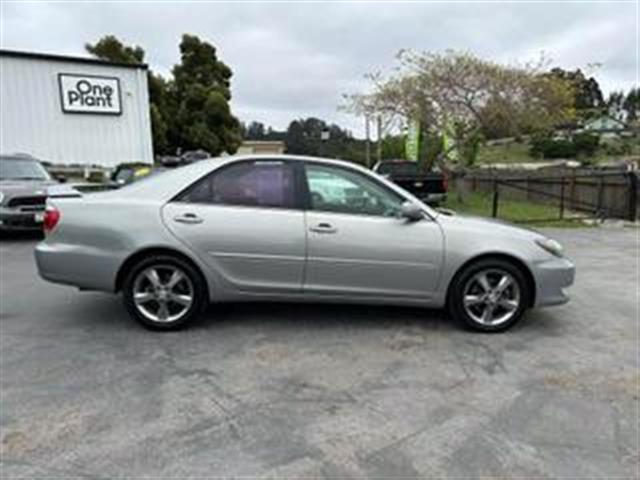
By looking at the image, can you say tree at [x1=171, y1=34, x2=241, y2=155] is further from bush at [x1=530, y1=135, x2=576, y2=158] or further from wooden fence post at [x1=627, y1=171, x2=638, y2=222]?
wooden fence post at [x1=627, y1=171, x2=638, y2=222]

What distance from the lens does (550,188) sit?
62.3 ft

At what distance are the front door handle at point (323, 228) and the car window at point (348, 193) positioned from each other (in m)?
0.15

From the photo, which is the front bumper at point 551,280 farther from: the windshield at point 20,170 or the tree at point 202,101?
the tree at point 202,101

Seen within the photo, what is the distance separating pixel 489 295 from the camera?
201 inches

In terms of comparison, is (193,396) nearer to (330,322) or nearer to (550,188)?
(330,322)

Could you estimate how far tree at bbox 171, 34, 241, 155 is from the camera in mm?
35781

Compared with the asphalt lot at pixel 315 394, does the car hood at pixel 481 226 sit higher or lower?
higher

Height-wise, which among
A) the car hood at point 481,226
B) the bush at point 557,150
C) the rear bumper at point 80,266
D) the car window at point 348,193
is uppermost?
the bush at point 557,150

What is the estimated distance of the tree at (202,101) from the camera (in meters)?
35.8

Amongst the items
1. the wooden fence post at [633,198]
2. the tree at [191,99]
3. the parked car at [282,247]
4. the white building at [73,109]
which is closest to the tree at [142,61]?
the tree at [191,99]

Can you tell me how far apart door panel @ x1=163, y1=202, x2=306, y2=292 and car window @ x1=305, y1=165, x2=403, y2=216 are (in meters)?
0.26

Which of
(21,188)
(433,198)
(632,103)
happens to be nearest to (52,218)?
(21,188)

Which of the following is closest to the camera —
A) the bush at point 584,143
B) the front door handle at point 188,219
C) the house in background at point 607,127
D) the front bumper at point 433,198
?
the front door handle at point 188,219

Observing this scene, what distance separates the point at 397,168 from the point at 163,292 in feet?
44.6
